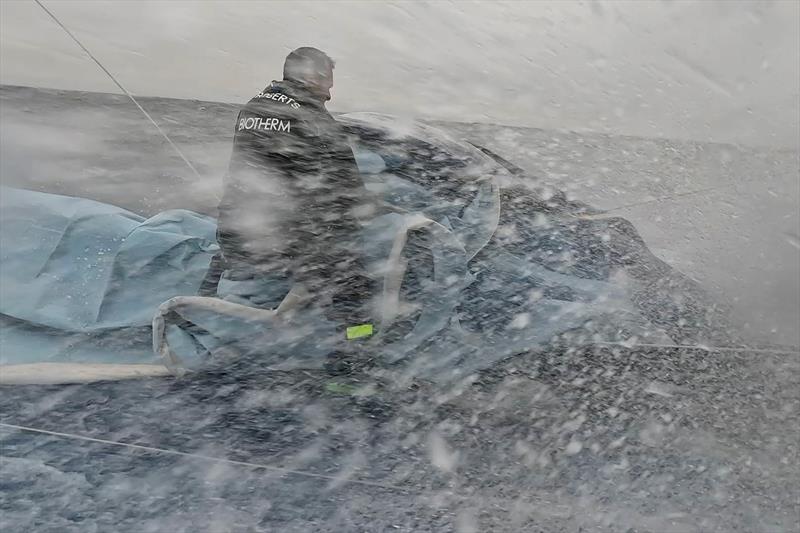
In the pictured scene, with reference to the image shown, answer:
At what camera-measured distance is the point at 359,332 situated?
52.3 inches

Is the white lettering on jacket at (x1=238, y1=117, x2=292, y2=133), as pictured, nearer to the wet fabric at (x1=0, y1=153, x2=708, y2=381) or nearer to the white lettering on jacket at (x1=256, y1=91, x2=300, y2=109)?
the white lettering on jacket at (x1=256, y1=91, x2=300, y2=109)

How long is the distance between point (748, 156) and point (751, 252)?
326 millimetres

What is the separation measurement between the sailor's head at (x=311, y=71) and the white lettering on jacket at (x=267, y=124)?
113 mm

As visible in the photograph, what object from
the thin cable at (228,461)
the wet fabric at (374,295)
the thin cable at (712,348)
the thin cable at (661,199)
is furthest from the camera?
the thin cable at (661,199)

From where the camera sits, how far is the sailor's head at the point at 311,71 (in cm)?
139

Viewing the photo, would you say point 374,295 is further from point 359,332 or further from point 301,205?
point 301,205

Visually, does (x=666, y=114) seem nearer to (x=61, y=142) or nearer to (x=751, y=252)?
(x=751, y=252)

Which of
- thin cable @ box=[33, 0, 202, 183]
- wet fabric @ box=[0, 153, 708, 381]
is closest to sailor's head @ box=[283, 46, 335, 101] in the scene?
wet fabric @ box=[0, 153, 708, 381]

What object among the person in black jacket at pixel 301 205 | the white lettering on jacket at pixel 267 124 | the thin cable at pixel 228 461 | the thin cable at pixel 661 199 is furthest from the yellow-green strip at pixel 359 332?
the thin cable at pixel 661 199

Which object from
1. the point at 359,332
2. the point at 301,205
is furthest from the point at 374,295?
the point at 301,205

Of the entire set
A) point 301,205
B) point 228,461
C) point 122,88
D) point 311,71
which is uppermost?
point 311,71

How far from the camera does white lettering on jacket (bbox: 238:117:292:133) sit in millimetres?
1326

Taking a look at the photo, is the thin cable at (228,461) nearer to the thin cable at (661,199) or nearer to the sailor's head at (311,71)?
the sailor's head at (311,71)

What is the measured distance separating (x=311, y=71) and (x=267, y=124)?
0.59ft
